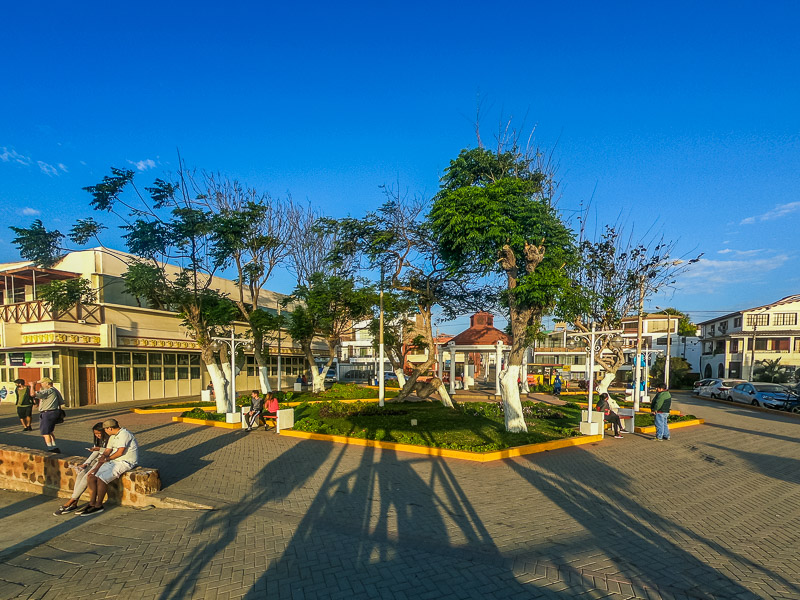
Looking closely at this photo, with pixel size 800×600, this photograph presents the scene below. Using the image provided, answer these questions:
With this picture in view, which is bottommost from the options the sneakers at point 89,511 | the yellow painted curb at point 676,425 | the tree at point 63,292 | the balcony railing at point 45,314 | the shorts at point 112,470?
the yellow painted curb at point 676,425

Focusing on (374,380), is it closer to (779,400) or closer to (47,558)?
(779,400)

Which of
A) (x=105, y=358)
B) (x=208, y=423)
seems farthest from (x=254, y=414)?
(x=105, y=358)

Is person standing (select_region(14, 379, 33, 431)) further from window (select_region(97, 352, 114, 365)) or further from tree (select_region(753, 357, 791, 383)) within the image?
tree (select_region(753, 357, 791, 383))

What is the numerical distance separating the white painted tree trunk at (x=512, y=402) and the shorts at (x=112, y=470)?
8935mm

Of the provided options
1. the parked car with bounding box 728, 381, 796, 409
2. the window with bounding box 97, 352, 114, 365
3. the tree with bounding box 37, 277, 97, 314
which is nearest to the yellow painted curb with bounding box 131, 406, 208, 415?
the window with bounding box 97, 352, 114, 365

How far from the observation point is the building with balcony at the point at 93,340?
2052cm

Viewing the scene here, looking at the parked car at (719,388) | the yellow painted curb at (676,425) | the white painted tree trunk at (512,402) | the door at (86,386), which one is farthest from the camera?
the parked car at (719,388)

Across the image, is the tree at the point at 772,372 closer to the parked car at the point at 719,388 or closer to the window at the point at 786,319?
the window at the point at 786,319

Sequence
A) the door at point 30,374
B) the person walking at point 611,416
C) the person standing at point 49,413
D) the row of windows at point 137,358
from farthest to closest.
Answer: the row of windows at point 137,358, the door at point 30,374, the person walking at point 611,416, the person standing at point 49,413

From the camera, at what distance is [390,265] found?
68.9ft

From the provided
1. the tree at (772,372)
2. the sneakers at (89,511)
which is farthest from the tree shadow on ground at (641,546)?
the tree at (772,372)

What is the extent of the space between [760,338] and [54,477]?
5307 centimetres

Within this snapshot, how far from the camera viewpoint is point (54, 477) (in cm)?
774

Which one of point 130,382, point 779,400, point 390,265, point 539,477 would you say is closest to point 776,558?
point 539,477
